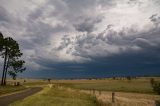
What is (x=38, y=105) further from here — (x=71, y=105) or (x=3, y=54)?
(x=3, y=54)

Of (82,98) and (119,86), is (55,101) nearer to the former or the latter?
(82,98)

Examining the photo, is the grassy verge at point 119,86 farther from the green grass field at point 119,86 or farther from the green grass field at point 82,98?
the green grass field at point 82,98

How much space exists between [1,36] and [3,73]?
34.4 feet

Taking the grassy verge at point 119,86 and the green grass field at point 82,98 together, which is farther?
the grassy verge at point 119,86

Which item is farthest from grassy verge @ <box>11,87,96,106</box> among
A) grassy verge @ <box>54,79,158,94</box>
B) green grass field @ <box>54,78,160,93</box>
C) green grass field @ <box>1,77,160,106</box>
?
green grass field @ <box>54,78,160,93</box>

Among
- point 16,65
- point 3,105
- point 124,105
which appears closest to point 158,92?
point 16,65

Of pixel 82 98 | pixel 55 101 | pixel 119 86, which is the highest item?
pixel 119 86

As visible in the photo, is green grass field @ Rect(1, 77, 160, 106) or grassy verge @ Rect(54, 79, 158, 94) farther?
grassy verge @ Rect(54, 79, 158, 94)

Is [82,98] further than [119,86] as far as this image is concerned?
No

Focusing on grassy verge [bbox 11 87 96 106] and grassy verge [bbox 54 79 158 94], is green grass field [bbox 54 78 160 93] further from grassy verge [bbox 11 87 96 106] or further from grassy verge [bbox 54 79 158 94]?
grassy verge [bbox 11 87 96 106]

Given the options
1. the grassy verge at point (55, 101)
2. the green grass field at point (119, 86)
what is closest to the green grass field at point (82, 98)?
the grassy verge at point (55, 101)

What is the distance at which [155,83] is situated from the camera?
7338cm

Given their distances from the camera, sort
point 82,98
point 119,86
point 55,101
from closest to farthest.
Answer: point 55,101 < point 82,98 < point 119,86

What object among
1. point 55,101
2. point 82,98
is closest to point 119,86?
point 82,98
